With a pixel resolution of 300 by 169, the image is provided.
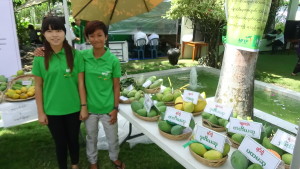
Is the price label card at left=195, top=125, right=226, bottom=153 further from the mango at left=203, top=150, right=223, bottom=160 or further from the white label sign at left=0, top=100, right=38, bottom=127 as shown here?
the white label sign at left=0, top=100, right=38, bottom=127

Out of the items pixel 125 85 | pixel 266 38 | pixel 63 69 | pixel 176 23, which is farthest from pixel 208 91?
pixel 266 38

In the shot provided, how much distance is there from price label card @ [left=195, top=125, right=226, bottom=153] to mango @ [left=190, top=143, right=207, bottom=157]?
3 centimetres

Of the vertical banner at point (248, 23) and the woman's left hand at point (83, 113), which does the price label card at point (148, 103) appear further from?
the vertical banner at point (248, 23)

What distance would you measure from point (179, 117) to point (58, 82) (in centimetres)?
93

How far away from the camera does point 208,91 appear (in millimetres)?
5367

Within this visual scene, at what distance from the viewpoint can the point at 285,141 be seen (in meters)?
1.24

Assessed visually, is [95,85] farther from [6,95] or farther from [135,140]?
[135,140]

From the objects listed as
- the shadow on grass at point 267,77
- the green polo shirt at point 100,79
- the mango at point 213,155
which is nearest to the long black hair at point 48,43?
the green polo shirt at point 100,79

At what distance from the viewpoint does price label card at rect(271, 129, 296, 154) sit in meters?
1.23

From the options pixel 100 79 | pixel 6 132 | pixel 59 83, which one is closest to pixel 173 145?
pixel 100 79

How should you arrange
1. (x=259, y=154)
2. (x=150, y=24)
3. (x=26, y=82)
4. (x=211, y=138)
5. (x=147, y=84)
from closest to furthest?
(x=259, y=154) < (x=211, y=138) < (x=26, y=82) < (x=147, y=84) < (x=150, y=24)

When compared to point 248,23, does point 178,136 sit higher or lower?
lower

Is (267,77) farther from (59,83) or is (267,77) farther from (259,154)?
(59,83)

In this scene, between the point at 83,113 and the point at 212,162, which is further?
the point at 83,113
